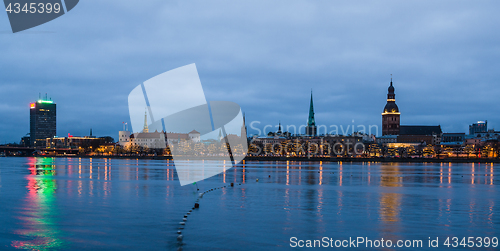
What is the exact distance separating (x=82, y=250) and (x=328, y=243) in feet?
22.7

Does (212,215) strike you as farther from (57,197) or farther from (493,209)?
(493,209)

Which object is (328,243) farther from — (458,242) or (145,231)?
(145,231)

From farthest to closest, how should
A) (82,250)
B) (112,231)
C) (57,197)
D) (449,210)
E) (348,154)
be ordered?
(348,154) → (57,197) → (449,210) → (112,231) → (82,250)

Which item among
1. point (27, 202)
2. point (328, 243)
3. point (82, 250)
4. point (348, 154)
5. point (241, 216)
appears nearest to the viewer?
point (82, 250)

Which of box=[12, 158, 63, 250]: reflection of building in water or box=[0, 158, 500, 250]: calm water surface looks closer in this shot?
box=[12, 158, 63, 250]: reflection of building in water

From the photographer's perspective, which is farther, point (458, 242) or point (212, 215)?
point (212, 215)

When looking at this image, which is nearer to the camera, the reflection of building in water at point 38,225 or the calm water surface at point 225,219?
the reflection of building in water at point 38,225

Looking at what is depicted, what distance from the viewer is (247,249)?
12.5 meters

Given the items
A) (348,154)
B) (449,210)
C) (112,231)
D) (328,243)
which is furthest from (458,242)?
(348,154)

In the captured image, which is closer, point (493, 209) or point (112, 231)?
point (112, 231)

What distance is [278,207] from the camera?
20797 millimetres

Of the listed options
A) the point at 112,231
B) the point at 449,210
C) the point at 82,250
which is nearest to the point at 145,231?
the point at 112,231

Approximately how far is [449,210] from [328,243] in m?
9.88

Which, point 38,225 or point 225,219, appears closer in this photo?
point 38,225
